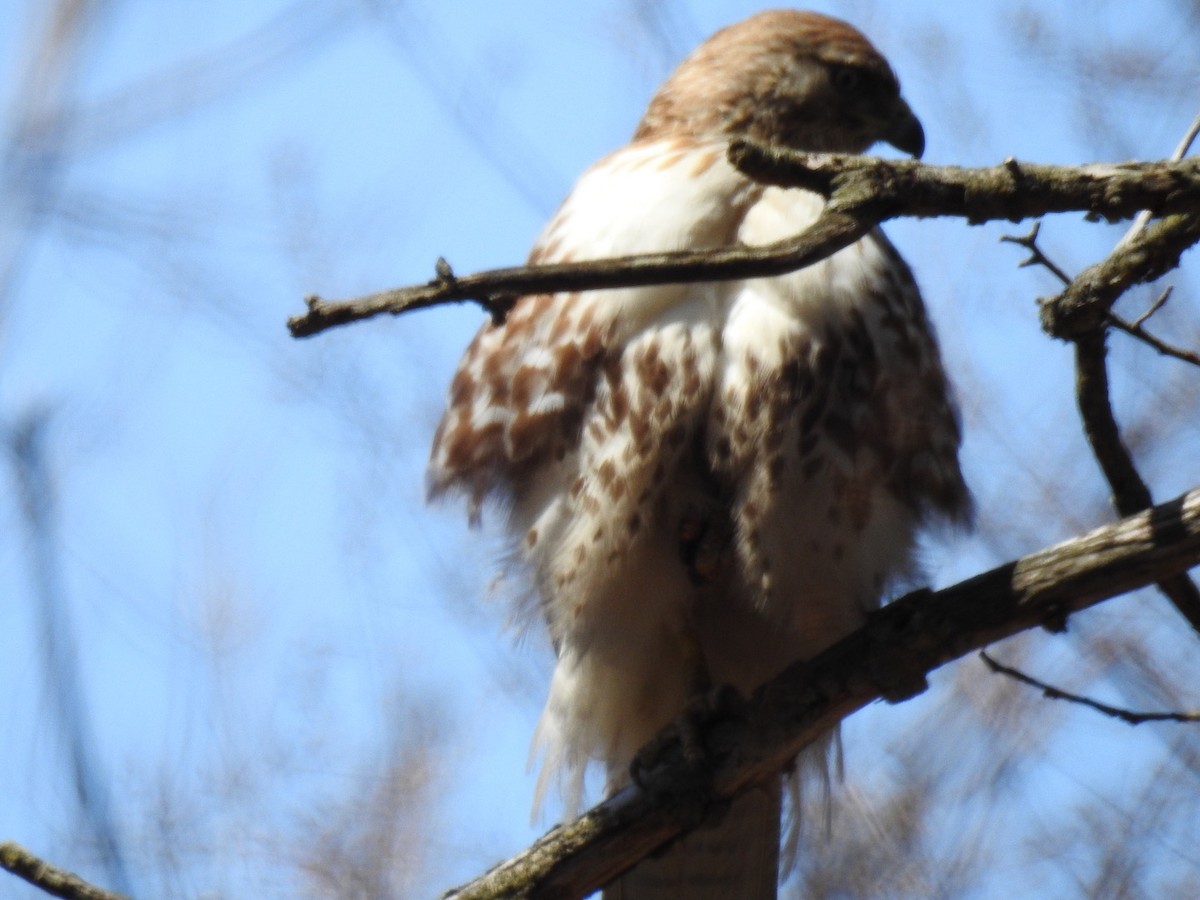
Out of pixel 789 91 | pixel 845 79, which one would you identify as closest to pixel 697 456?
pixel 789 91

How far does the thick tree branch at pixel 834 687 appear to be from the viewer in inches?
92.3

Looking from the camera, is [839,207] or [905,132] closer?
[839,207]

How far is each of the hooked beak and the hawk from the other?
60cm

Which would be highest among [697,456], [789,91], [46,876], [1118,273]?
[789,91]

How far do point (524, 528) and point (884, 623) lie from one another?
782 mm

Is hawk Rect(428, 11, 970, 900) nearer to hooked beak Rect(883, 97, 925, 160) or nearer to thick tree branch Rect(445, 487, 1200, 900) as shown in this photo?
thick tree branch Rect(445, 487, 1200, 900)

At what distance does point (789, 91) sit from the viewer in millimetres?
3537

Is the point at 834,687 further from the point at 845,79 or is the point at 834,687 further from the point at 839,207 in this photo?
the point at 845,79

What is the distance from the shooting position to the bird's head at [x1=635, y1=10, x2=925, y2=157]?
11.5ft

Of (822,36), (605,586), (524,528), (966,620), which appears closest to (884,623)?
(966,620)

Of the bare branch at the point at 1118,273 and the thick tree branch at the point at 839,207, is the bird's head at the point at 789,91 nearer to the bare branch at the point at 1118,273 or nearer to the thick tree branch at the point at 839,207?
the bare branch at the point at 1118,273

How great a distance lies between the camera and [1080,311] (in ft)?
7.73

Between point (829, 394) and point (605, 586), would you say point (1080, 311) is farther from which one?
point (605, 586)

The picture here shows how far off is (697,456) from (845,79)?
3.78 feet
